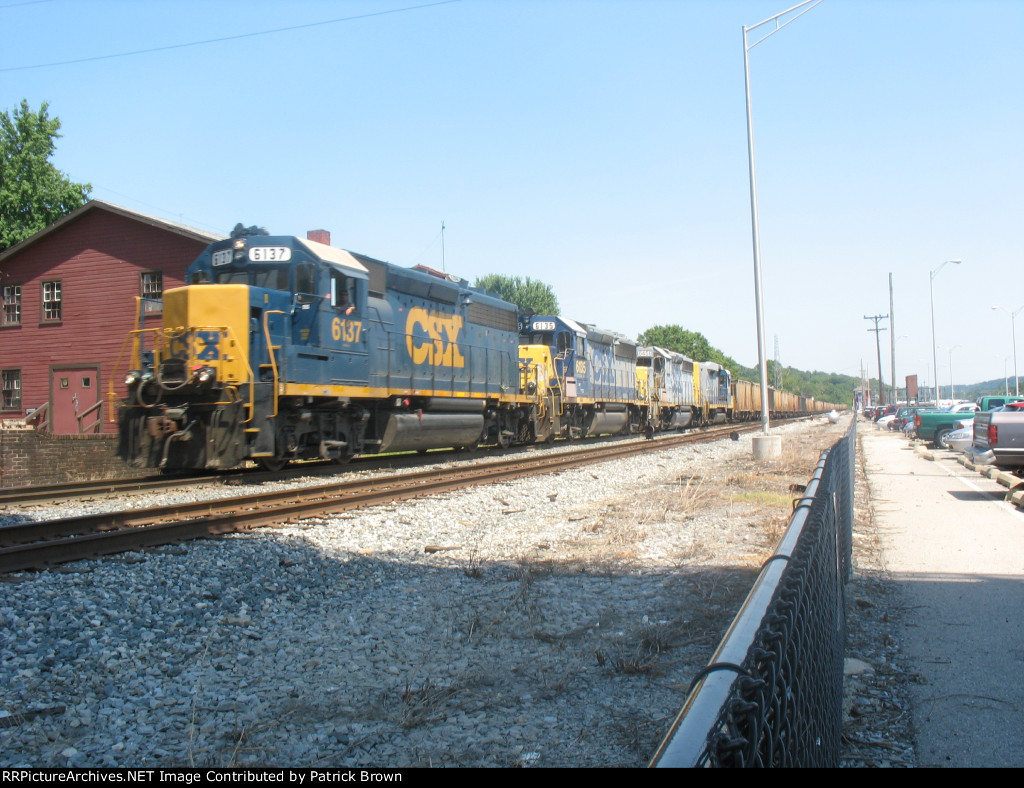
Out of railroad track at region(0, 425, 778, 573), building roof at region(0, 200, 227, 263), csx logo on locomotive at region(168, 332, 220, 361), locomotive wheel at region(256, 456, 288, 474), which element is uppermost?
building roof at region(0, 200, 227, 263)

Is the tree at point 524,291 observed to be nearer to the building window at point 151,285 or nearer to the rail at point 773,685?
the building window at point 151,285

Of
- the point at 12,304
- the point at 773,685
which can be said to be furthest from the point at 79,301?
the point at 773,685

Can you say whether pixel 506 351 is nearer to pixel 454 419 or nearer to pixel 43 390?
pixel 454 419

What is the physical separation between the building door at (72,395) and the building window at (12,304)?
103 inches

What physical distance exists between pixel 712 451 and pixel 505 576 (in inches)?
643

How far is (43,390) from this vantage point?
78.2ft

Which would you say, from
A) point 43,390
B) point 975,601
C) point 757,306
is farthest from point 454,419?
point 43,390

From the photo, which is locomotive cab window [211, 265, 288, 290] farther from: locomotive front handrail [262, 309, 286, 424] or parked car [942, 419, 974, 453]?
parked car [942, 419, 974, 453]

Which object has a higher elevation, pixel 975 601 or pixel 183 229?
pixel 183 229

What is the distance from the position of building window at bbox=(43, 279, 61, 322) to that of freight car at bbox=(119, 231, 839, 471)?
45.4 feet

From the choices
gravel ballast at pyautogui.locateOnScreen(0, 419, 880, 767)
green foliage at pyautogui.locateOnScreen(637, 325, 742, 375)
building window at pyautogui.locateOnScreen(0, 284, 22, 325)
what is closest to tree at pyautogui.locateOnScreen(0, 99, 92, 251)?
building window at pyautogui.locateOnScreen(0, 284, 22, 325)

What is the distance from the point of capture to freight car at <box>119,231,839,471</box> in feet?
37.4

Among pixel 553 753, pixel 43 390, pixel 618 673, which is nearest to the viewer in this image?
pixel 553 753

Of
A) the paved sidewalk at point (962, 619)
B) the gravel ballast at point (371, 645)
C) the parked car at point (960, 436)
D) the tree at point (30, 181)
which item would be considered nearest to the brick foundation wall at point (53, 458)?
the gravel ballast at point (371, 645)
